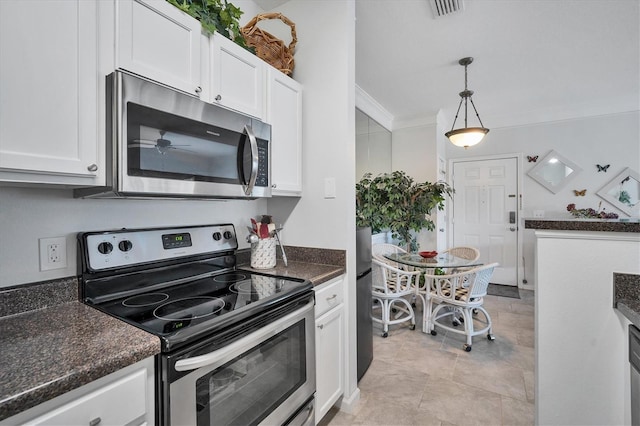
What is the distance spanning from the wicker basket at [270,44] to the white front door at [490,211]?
3.95 meters

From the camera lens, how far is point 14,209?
1.04 metres

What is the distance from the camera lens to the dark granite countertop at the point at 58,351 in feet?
1.98

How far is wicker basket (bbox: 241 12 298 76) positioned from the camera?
168cm

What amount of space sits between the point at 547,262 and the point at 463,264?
4.51 ft

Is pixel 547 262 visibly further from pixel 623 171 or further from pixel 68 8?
pixel 623 171

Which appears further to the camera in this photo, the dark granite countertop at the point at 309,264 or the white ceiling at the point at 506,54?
the white ceiling at the point at 506,54

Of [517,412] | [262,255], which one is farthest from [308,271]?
[517,412]

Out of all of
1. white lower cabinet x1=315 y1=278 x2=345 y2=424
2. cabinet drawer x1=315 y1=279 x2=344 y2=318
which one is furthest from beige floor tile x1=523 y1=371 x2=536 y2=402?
cabinet drawer x1=315 y1=279 x2=344 y2=318

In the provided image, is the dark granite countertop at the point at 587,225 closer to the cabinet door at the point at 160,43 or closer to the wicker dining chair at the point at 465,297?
the wicker dining chair at the point at 465,297

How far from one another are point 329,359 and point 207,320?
89cm

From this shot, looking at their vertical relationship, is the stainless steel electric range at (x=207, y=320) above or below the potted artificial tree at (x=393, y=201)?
below

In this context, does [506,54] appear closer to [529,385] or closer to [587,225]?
[587,225]

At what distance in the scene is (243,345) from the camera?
3.39 feet

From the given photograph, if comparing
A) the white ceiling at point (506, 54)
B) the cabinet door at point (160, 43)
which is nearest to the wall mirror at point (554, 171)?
the white ceiling at point (506, 54)
